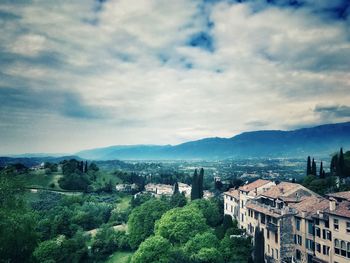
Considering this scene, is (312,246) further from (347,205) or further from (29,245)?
(29,245)

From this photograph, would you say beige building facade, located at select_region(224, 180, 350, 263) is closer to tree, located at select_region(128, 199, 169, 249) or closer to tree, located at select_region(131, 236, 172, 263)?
tree, located at select_region(131, 236, 172, 263)

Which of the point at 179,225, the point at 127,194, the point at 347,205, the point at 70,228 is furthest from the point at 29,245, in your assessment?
the point at 127,194

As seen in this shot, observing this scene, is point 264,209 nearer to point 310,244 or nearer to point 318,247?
point 310,244

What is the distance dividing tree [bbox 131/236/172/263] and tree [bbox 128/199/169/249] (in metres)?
24.4

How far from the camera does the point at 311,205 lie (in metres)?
44.2

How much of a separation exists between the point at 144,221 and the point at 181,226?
20075mm

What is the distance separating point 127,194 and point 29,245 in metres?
120

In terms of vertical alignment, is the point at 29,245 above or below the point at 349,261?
above

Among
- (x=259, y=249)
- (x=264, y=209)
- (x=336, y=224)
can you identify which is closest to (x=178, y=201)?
(x=264, y=209)

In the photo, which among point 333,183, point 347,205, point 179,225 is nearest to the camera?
point 347,205

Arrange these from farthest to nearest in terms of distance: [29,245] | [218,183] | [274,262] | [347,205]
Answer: [218,183] < [274,262] < [347,205] < [29,245]

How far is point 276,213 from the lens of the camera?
1825 inches

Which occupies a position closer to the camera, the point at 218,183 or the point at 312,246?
the point at 312,246

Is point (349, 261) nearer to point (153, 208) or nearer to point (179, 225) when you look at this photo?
point (179, 225)
